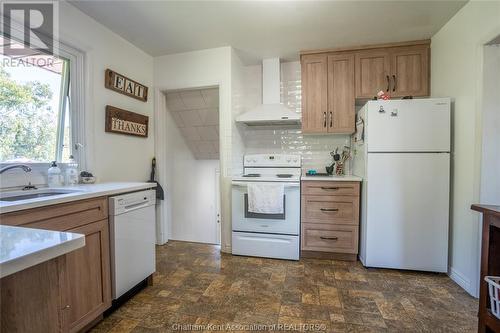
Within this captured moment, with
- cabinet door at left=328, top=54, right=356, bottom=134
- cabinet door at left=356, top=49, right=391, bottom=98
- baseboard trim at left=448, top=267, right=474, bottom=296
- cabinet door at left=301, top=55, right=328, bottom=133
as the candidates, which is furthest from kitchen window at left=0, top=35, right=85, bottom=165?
baseboard trim at left=448, top=267, right=474, bottom=296

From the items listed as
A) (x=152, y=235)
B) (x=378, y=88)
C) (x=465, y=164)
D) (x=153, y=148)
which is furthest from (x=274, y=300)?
(x=378, y=88)

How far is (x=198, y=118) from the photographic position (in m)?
3.26

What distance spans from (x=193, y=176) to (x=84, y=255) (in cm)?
203

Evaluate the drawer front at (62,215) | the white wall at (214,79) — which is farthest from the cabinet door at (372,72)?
the drawer front at (62,215)

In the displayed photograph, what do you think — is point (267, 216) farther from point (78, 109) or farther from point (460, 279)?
point (78, 109)

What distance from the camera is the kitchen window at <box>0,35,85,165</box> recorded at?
1.67 m

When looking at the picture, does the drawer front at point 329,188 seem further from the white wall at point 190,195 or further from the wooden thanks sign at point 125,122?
the wooden thanks sign at point 125,122

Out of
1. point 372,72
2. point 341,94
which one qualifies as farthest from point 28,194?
point 372,72

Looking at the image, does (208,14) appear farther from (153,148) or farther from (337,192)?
(337,192)

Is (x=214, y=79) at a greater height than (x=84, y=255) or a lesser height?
greater

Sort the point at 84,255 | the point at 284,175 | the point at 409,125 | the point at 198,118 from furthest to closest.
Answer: the point at 198,118
the point at 284,175
the point at 409,125
the point at 84,255

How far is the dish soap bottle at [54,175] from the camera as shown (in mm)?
1801

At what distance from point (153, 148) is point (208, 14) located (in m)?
1.68

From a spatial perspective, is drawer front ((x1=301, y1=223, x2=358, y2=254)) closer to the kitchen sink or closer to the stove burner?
the stove burner
